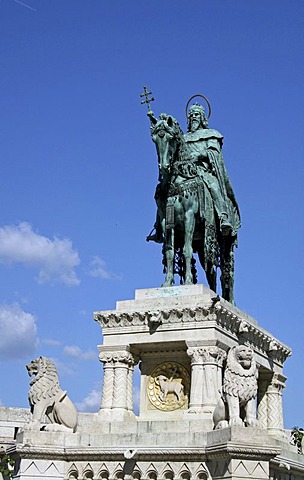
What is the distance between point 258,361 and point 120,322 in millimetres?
4522

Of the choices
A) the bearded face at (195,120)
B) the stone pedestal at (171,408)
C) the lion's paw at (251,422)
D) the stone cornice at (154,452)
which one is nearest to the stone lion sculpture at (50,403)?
the stone pedestal at (171,408)

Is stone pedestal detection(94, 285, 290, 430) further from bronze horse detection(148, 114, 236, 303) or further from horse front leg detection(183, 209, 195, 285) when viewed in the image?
bronze horse detection(148, 114, 236, 303)

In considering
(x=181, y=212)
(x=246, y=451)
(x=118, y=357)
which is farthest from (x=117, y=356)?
(x=246, y=451)

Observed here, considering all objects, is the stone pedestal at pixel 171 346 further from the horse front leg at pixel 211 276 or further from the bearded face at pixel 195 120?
the bearded face at pixel 195 120


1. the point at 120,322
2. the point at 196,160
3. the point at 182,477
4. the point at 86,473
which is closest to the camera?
the point at 182,477

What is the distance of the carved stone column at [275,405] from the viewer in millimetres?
25031

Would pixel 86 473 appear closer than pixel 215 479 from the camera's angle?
No

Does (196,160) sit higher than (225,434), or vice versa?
(196,160)

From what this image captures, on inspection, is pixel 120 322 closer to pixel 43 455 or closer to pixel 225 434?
pixel 43 455

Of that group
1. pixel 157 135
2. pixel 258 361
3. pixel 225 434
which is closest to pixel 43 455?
pixel 225 434

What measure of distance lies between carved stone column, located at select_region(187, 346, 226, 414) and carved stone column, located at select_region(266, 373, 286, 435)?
418 centimetres

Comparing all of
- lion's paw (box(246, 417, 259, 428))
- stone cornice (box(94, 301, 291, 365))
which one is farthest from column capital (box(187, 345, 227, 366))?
lion's paw (box(246, 417, 259, 428))

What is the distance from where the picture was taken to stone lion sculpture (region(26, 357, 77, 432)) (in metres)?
19.4

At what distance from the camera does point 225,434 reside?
16.7 m
